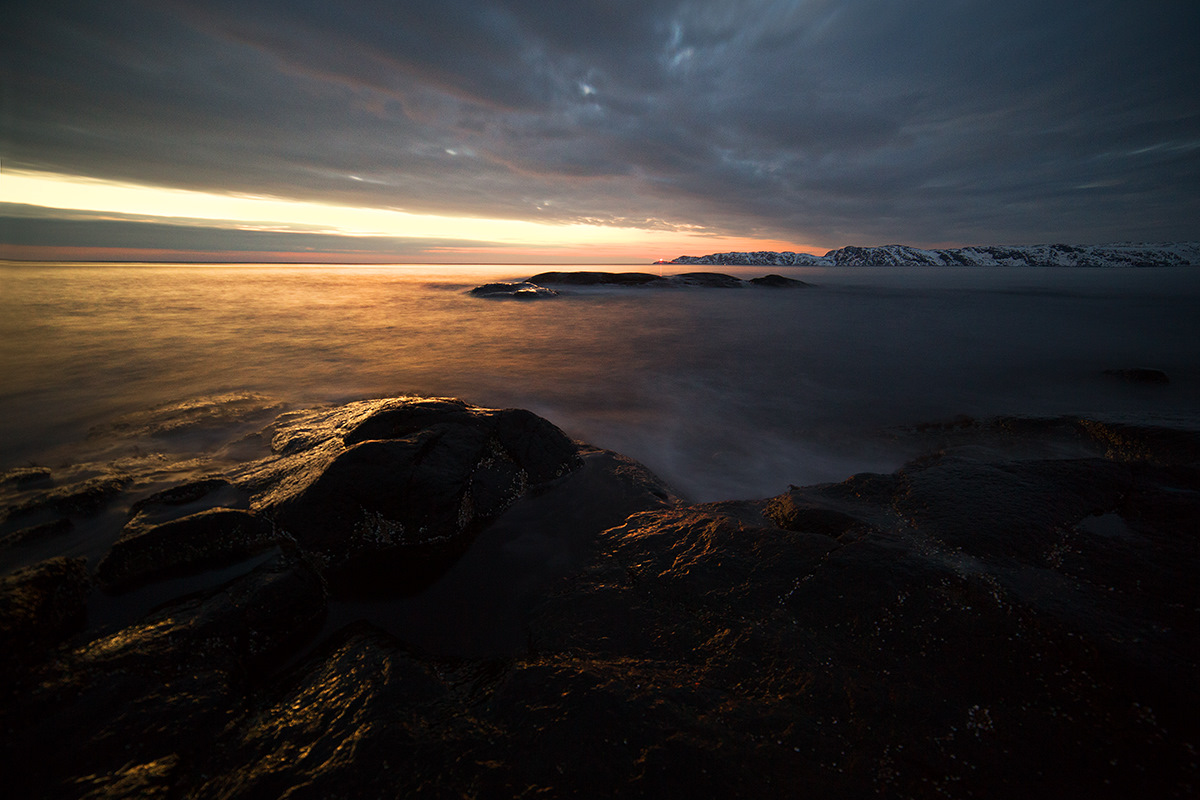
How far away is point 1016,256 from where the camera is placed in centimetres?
16575

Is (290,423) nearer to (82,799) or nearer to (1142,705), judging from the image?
(82,799)

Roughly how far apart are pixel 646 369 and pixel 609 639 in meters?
9.91

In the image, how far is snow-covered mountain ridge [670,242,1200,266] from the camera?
420 ft

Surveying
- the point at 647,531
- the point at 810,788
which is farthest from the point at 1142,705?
the point at 647,531

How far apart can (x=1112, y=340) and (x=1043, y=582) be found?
2162cm

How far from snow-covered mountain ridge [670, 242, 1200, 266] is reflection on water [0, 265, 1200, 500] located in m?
156

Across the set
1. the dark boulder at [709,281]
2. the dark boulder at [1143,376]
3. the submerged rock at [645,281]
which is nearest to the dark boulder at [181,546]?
the dark boulder at [1143,376]

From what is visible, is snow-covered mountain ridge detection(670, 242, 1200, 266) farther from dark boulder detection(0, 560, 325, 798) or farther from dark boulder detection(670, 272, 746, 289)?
dark boulder detection(0, 560, 325, 798)

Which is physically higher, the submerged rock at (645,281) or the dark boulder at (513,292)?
the submerged rock at (645,281)

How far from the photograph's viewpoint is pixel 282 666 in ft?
8.69

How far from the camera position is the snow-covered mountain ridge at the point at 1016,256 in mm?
127875

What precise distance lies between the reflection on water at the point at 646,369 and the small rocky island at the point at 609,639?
2611mm

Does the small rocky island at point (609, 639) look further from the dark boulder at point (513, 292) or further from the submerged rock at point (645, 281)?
the submerged rock at point (645, 281)

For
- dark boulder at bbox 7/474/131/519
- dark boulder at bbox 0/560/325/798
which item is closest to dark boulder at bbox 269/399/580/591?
dark boulder at bbox 0/560/325/798
